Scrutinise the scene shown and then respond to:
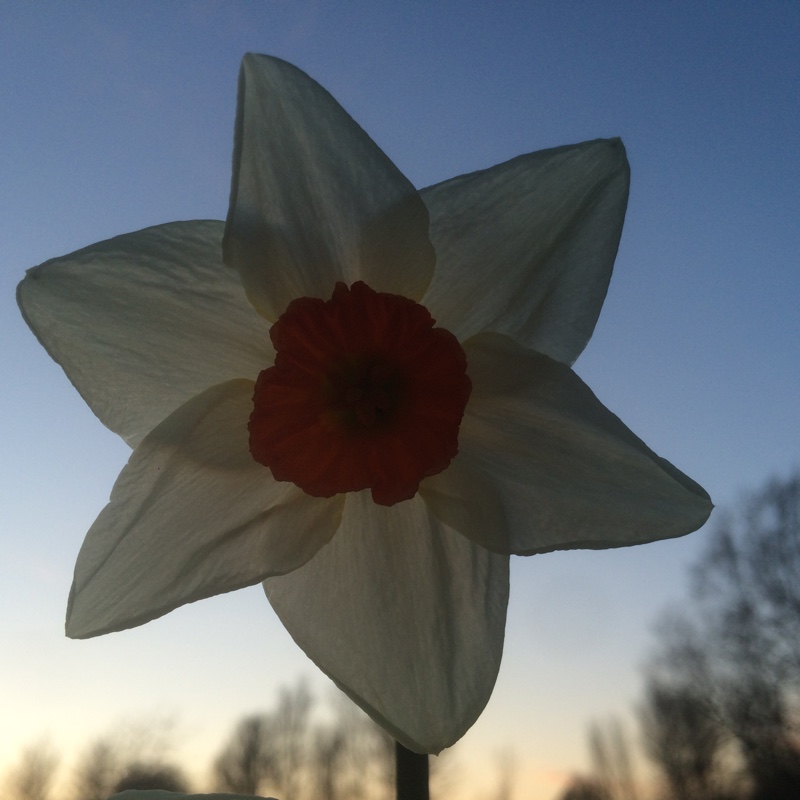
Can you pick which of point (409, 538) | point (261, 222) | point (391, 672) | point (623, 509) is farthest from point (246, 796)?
point (261, 222)

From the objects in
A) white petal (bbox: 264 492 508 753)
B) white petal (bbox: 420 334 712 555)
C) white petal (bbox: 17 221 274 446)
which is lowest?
white petal (bbox: 264 492 508 753)

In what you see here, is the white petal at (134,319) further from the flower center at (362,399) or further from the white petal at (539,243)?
the white petal at (539,243)

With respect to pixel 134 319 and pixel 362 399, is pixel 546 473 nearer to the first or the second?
pixel 362 399

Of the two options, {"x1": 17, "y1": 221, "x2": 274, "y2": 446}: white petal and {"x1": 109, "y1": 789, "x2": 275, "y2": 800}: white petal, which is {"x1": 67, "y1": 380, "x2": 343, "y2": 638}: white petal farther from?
{"x1": 109, "y1": 789, "x2": 275, "y2": 800}: white petal

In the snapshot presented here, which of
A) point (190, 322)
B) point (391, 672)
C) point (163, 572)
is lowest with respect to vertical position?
point (391, 672)

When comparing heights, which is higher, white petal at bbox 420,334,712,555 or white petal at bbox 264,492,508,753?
white petal at bbox 420,334,712,555

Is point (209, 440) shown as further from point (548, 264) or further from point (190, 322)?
point (548, 264)

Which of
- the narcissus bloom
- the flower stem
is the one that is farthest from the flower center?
the flower stem

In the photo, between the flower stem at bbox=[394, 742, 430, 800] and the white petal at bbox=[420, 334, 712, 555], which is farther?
the white petal at bbox=[420, 334, 712, 555]
